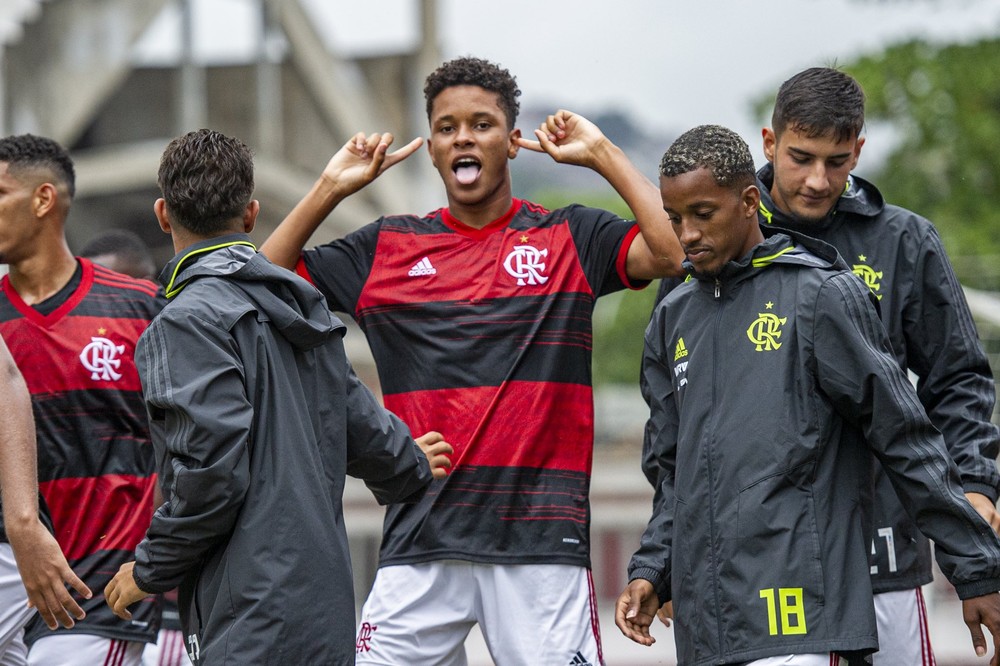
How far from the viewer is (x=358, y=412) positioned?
453 cm

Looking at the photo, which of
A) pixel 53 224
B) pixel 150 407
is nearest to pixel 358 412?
pixel 150 407

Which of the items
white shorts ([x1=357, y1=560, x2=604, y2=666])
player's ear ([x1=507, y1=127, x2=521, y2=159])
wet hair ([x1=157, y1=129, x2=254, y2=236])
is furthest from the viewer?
player's ear ([x1=507, y1=127, x2=521, y2=159])

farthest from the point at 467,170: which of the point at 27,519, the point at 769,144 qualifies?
the point at 27,519

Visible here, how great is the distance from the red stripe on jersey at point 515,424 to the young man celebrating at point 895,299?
104cm

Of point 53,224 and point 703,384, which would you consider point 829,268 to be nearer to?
point 703,384

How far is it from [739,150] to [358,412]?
4.85 ft

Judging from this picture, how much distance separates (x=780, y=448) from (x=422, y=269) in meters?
1.83

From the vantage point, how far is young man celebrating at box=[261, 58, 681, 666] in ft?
17.2

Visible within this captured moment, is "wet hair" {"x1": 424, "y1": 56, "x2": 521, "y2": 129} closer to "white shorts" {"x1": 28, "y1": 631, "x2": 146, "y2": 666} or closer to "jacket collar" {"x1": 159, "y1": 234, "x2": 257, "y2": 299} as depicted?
"jacket collar" {"x1": 159, "y1": 234, "x2": 257, "y2": 299}

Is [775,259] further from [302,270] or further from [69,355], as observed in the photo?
[69,355]

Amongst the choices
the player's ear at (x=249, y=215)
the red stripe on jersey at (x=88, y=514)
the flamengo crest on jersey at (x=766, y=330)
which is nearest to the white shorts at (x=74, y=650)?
the red stripe on jersey at (x=88, y=514)

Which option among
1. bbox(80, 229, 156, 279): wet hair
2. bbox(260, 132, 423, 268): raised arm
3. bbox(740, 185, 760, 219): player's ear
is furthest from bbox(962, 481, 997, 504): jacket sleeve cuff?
bbox(80, 229, 156, 279): wet hair

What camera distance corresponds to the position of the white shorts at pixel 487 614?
17.0 ft

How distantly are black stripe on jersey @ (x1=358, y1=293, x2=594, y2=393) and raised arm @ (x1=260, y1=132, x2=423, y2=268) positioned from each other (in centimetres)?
57
